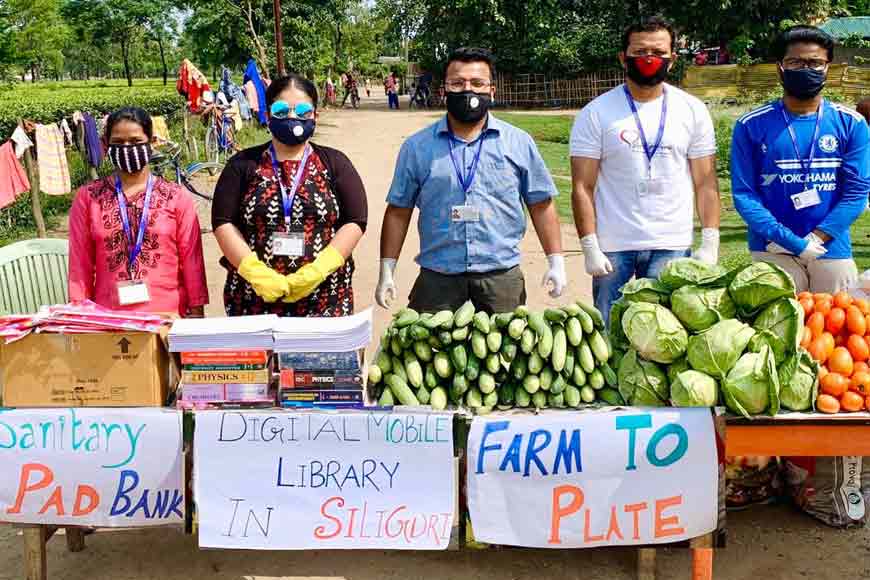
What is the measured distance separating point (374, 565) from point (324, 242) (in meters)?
1.53

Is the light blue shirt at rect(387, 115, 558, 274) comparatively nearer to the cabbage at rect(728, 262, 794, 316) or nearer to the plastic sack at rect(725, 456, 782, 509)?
the cabbage at rect(728, 262, 794, 316)

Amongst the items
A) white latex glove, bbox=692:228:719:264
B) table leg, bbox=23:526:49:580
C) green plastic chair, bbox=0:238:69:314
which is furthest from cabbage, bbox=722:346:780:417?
green plastic chair, bbox=0:238:69:314

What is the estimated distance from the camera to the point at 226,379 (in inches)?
132

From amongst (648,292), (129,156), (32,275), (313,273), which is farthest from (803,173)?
(32,275)

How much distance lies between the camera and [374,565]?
3.96 meters

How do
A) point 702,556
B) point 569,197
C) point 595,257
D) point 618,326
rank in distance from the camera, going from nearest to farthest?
1. point 702,556
2. point 618,326
3. point 595,257
4. point 569,197

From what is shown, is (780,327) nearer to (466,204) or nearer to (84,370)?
(466,204)

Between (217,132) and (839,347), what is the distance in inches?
647

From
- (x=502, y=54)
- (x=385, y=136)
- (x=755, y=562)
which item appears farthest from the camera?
(x=502, y=54)

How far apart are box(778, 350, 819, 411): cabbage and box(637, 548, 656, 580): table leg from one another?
2.91 feet

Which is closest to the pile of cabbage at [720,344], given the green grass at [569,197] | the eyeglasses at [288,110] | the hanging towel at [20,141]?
the green grass at [569,197]

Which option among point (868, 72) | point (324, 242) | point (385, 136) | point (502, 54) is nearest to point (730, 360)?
point (324, 242)

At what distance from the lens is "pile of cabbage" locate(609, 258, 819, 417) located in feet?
10.5

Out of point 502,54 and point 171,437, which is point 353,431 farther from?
point 502,54
